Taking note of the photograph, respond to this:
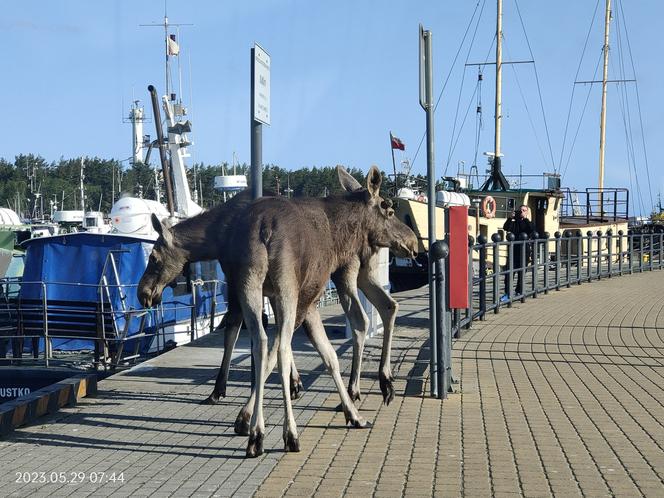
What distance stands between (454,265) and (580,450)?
299cm

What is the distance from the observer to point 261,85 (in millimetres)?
8336

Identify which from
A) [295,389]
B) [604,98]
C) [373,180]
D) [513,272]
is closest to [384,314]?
[295,389]

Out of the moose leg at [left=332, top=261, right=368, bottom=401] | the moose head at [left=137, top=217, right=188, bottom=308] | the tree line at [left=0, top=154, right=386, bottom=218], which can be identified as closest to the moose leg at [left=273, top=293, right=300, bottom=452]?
the moose head at [left=137, top=217, right=188, bottom=308]

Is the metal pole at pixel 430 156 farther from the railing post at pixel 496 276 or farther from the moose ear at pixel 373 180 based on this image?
the railing post at pixel 496 276

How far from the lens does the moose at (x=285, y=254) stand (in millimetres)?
7117

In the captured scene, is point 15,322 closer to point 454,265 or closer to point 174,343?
point 174,343

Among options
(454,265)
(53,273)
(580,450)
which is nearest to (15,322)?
(53,273)

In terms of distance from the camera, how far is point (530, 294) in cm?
2083

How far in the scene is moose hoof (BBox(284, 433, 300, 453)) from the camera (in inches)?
279

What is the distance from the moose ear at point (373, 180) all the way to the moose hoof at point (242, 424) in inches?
81.8

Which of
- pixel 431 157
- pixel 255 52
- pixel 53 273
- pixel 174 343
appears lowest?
pixel 174 343

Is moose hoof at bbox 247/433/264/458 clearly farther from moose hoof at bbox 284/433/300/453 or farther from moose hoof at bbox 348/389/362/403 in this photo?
moose hoof at bbox 348/389/362/403

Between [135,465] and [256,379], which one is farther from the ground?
[256,379]

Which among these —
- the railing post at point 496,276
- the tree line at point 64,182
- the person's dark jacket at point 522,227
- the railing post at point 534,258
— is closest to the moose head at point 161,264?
the railing post at point 496,276
